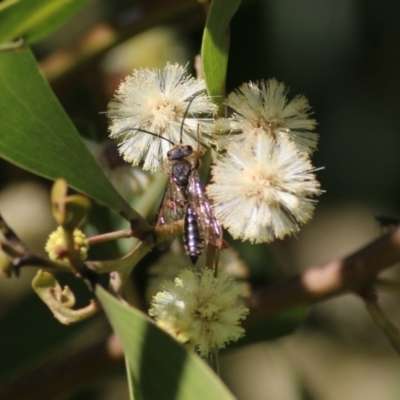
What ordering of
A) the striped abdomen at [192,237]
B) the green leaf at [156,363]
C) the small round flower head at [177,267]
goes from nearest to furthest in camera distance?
the green leaf at [156,363] < the striped abdomen at [192,237] < the small round flower head at [177,267]

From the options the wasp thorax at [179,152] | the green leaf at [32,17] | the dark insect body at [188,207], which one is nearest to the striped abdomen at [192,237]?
the dark insect body at [188,207]

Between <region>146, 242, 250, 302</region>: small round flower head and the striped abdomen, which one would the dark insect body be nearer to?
the striped abdomen

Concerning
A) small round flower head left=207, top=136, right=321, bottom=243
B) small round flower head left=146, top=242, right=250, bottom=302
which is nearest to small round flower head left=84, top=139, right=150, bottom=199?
small round flower head left=146, top=242, right=250, bottom=302

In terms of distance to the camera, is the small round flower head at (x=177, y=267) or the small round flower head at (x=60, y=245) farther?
the small round flower head at (x=177, y=267)

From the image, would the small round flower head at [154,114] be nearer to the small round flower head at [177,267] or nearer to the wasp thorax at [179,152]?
the wasp thorax at [179,152]

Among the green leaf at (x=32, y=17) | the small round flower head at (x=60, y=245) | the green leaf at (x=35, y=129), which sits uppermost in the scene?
the green leaf at (x=32, y=17)

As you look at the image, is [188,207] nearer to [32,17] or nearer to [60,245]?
[60,245]
